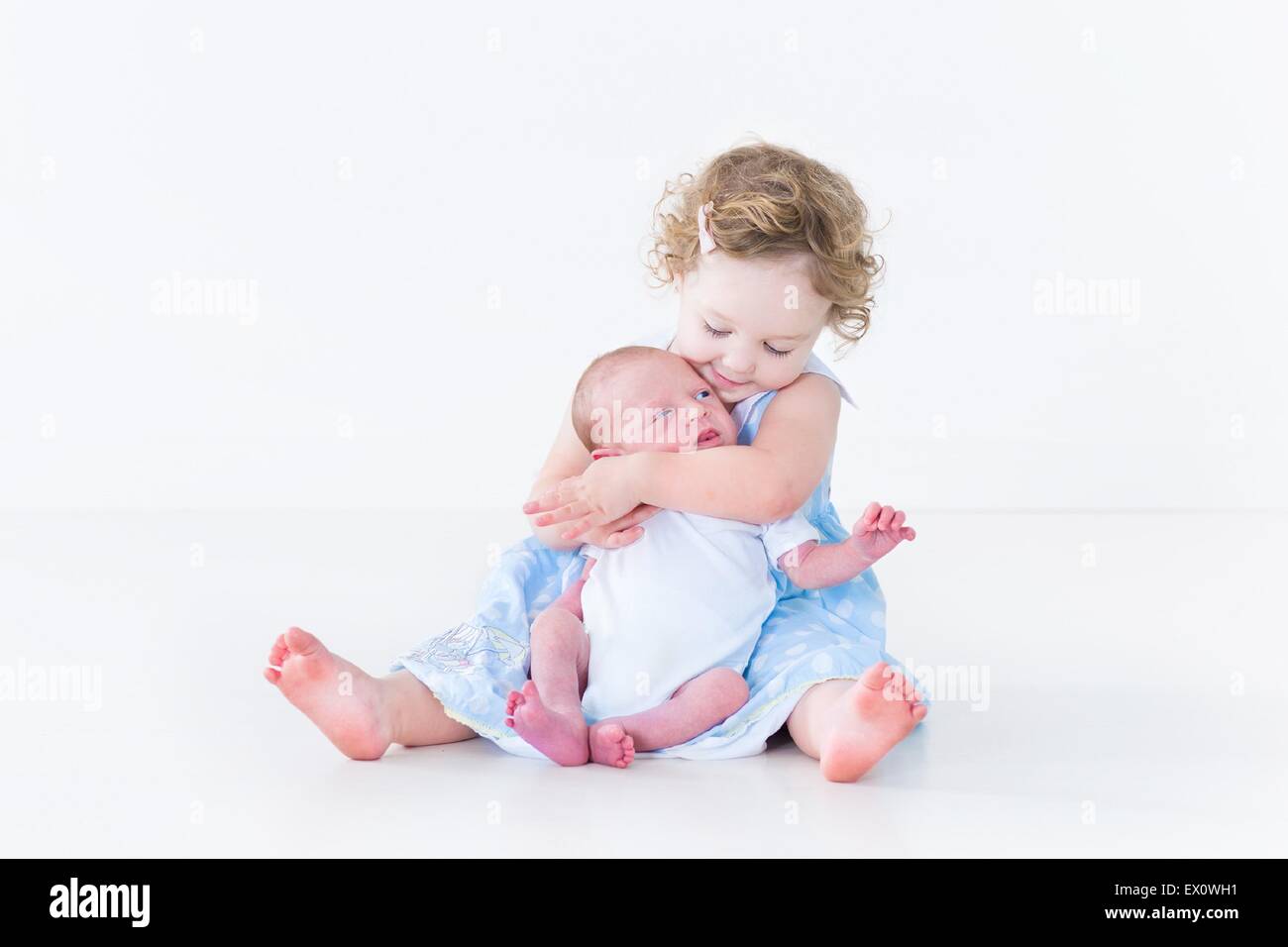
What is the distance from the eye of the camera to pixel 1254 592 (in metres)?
3.29

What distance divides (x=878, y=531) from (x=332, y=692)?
0.76m

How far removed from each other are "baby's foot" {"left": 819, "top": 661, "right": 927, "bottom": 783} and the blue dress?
5.6 inches

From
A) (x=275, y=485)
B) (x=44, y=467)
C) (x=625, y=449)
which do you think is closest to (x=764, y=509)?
(x=625, y=449)

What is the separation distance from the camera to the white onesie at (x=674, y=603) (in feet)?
6.64

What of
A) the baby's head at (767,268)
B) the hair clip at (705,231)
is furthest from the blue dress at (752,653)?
the hair clip at (705,231)

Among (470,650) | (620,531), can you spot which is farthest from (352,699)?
(620,531)

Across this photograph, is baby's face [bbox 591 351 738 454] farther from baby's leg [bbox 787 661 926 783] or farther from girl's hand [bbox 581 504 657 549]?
baby's leg [bbox 787 661 926 783]

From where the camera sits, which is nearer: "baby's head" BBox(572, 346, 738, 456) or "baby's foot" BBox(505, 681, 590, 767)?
"baby's foot" BBox(505, 681, 590, 767)

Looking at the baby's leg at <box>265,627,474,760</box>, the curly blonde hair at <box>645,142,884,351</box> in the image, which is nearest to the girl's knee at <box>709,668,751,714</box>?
the baby's leg at <box>265,627,474,760</box>

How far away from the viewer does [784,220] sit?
207 cm

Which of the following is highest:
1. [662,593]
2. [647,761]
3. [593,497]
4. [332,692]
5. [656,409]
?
[656,409]

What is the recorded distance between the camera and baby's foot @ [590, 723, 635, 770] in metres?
1.93

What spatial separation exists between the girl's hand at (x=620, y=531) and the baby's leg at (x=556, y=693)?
0.11m

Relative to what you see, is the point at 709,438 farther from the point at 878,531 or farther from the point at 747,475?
the point at 878,531
